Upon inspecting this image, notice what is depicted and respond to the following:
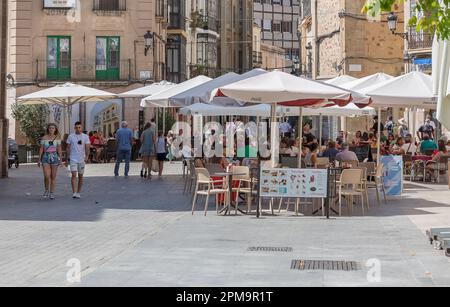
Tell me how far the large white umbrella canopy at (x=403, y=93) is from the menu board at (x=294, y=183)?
5311 millimetres

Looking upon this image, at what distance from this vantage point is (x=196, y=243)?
1185 cm

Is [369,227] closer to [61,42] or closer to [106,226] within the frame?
[106,226]

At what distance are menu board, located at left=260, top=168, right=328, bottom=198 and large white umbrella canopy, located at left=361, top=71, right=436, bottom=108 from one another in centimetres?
531

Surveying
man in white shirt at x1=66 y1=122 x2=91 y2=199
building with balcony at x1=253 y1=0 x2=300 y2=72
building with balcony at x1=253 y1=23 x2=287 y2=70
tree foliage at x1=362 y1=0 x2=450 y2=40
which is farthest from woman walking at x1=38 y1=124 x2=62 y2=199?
building with balcony at x1=253 y1=0 x2=300 y2=72

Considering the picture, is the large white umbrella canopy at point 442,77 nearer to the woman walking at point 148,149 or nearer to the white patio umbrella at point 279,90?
the white patio umbrella at point 279,90

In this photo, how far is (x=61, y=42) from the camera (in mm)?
44250

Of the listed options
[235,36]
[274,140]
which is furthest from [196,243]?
[235,36]

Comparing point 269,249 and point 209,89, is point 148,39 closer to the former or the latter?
point 209,89

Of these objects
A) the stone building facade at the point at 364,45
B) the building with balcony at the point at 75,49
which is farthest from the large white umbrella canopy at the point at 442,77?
the stone building facade at the point at 364,45

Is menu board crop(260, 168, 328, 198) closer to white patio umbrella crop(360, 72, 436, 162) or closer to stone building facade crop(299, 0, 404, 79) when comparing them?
white patio umbrella crop(360, 72, 436, 162)

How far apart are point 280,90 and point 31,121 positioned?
27.1 meters

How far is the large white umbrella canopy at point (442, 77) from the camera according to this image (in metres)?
A: 11.3

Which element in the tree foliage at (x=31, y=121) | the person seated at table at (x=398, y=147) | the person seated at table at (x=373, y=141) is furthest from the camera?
the tree foliage at (x=31, y=121)

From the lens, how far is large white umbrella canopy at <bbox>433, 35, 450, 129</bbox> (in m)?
11.3
